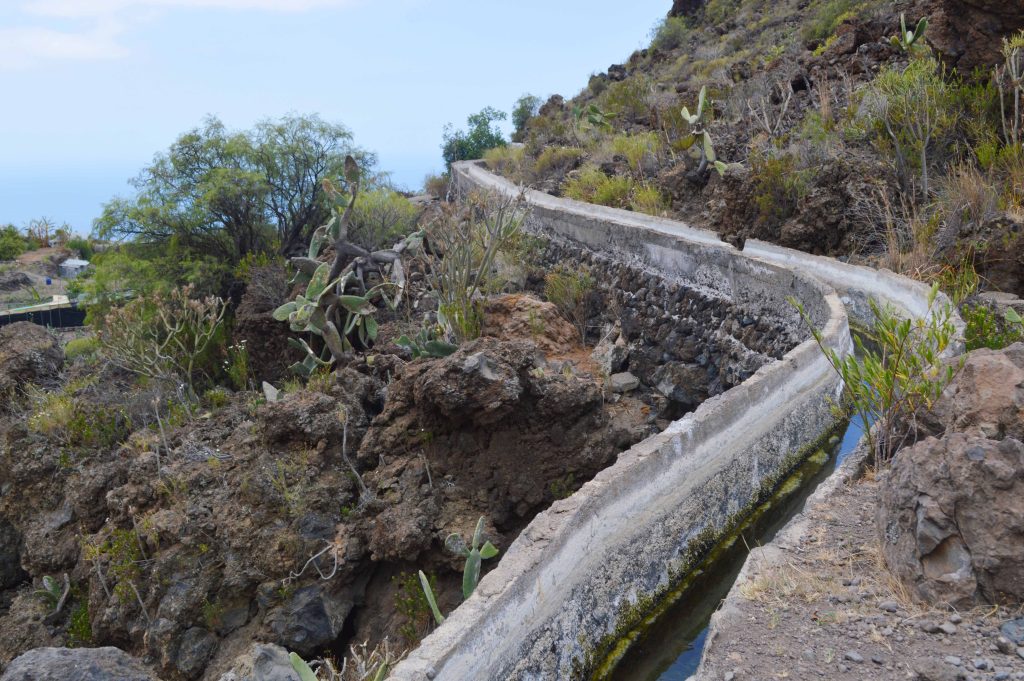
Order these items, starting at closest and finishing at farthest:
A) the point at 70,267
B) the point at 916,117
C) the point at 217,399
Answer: the point at 916,117 → the point at 217,399 → the point at 70,267

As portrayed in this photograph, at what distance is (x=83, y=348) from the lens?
50.2ft

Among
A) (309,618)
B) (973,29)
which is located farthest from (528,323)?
(973,29)

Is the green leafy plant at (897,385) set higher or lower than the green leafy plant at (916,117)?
lower

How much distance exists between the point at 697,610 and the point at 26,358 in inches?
470

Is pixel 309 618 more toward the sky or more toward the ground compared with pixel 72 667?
more toward the ground

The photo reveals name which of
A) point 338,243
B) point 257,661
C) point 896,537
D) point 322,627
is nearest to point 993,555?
point 896,537

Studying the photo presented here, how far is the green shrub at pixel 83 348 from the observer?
14.3 metres

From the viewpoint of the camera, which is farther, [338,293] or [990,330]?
[338,293]

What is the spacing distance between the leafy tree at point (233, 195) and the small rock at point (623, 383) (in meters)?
7.91

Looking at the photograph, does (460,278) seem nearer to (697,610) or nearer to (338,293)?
(338,293)

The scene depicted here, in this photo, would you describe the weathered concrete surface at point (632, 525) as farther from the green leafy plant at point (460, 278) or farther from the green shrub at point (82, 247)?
the green shrub at point (82, 247)

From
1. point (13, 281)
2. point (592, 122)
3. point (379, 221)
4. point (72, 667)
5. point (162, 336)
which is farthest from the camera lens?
point (13, 281)

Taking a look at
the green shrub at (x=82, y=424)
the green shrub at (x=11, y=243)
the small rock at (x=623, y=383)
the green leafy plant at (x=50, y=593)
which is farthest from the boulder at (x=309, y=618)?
the green shrub at (x=11, y=243)

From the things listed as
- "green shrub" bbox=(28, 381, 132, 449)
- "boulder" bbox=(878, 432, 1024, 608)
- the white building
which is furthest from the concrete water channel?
the white building
